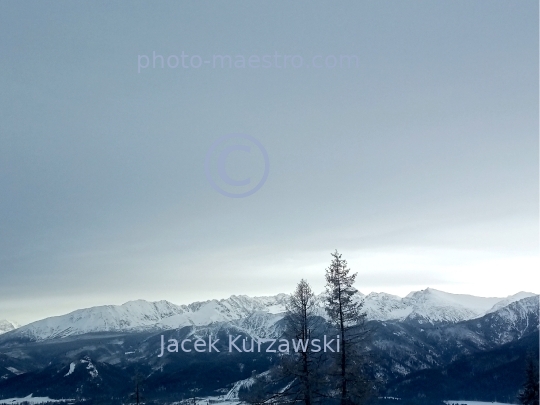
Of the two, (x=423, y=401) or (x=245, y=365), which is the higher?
(x=245, y=365)

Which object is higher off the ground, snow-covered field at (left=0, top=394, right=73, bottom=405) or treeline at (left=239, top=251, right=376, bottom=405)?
treeline at (left=239, top=251, right=376, bottom=405)

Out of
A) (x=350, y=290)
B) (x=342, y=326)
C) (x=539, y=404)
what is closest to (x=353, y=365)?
(x=342, y=326)

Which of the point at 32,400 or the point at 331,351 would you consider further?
the point at 32,400

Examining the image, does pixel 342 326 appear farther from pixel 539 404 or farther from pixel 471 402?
pixel 471 402

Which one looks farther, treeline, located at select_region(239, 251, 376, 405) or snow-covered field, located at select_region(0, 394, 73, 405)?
snow-covered field, located at select_region(0, 394, 73, 405)

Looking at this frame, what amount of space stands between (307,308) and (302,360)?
2.07 metres

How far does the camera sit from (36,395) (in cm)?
18412

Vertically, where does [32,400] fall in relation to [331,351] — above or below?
below

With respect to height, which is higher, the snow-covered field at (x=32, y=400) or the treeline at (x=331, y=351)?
the treeline at (x=331, y=351)

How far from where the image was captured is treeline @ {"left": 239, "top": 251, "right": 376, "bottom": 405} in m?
21.9

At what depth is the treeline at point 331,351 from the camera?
21.9 meters

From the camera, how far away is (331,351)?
2209 cm

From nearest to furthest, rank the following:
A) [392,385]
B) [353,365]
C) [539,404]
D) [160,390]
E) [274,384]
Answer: [353,365] < [274,384] < [539,404] < [160,390] < [392,385]

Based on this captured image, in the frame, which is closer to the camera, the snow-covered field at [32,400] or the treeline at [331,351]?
the treeline at [331,351]
